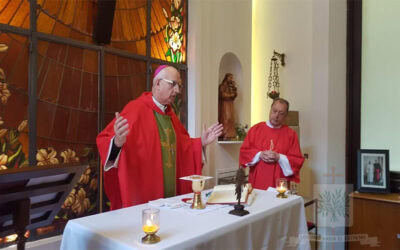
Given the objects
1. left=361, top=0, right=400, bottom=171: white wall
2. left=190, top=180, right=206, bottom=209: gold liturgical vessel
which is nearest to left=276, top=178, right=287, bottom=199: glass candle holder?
left=190, top=180, right=206, bottom=209: gold liturgical vessel

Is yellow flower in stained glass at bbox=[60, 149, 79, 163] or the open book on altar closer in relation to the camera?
the open book on altar

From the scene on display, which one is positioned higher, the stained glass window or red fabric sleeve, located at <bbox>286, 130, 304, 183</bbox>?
the stained glass window

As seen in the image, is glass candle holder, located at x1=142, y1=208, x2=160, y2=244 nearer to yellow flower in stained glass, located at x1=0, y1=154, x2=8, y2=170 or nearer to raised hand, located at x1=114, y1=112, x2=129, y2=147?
raised hand, located at x1=114, y1=112, x2=129, y2=147

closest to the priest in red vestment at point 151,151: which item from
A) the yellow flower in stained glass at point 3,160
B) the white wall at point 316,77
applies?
the yellow flower in stained glass at point 3,160

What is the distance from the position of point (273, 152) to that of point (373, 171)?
4.71 ft

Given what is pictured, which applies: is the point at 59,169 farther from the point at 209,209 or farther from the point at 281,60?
the point at 281,60

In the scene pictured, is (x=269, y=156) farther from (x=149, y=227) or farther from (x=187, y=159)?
(x=149, y=227)

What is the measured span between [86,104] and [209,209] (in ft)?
6.41

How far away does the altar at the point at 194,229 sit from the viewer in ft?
4.83

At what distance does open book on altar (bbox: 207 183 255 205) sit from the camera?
2.13 m

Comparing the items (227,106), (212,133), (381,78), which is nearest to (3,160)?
(212,133)

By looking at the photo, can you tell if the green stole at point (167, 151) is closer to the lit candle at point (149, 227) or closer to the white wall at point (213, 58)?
the lit candle at point (149, 227)

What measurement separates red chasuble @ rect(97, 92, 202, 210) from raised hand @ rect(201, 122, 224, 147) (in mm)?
147

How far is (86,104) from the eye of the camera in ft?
10.8
